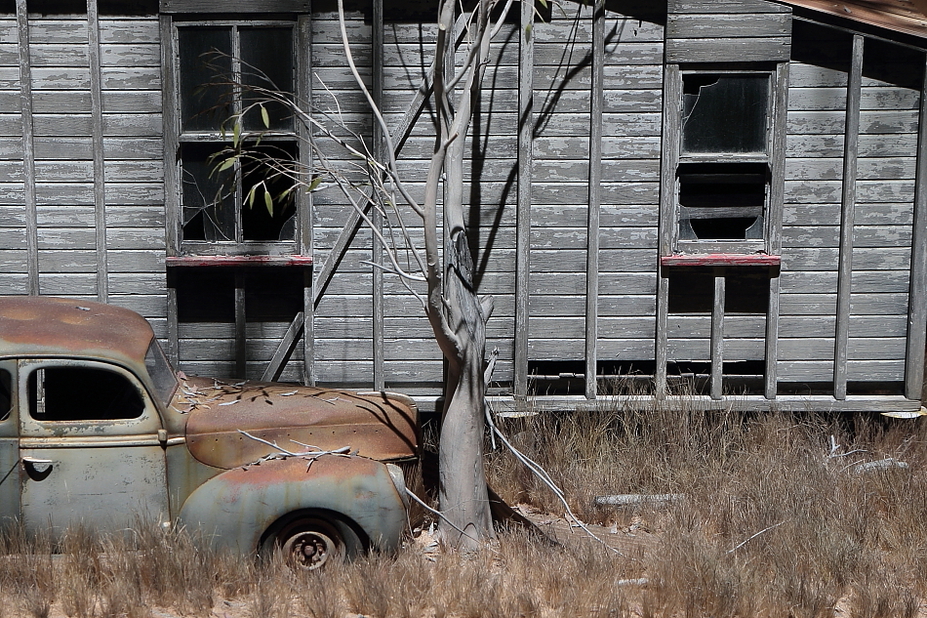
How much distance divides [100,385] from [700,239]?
4.39m

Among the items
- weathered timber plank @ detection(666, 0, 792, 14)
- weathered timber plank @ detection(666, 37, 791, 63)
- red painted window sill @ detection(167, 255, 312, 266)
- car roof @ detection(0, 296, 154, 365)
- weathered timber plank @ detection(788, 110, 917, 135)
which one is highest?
weathered timber plank @ detection(666, 0, 792, 14)

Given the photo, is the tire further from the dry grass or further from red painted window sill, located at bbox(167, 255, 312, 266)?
red painted window sill, located at bbox(167, 255, 312, 266)

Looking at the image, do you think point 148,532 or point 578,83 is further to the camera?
point 578,83

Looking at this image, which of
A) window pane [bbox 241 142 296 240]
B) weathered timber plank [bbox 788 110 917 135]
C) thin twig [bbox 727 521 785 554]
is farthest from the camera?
window pane [bbox 241 142 296 240]

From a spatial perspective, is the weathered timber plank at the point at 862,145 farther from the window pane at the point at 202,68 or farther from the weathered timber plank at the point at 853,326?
the window pane at the point at 202,68

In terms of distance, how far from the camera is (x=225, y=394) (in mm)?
5055

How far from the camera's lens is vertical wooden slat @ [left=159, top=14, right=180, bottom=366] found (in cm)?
614

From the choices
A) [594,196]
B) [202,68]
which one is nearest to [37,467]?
[202,68]

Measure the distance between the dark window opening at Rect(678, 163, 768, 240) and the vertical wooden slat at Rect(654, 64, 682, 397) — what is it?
13 cm

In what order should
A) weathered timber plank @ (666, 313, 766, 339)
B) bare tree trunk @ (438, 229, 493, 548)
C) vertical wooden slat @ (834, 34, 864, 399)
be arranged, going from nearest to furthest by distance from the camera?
bare tree trunk @ (438, 229, 493, 548) < vertical wooden slat @ (834, 34, 864, 399) < weathered timber plank @ (666, 313, 766, 339)

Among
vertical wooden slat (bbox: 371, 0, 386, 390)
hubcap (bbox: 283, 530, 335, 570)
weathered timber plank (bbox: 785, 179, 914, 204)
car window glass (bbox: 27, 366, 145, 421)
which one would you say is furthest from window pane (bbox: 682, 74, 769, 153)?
car window glass (bbox: 27, 366, 145, 421)

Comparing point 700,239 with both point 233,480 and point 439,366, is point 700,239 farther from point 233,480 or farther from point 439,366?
point 233,480

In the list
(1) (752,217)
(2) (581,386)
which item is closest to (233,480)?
(2) (581,386)

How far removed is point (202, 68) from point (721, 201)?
411 cm
